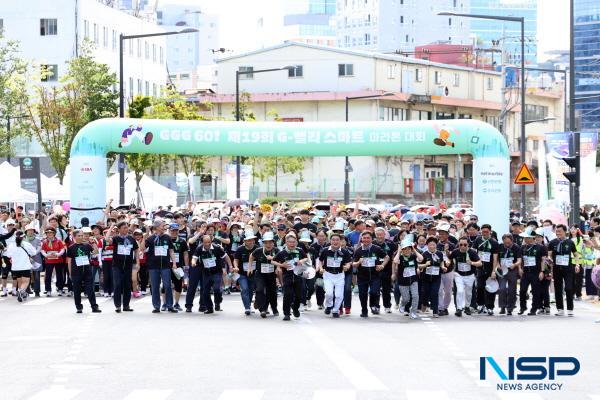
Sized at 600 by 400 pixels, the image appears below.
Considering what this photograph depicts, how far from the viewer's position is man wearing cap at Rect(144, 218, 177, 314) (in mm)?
24984

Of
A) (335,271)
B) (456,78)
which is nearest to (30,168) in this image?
(335,271)

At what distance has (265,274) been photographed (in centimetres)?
2423

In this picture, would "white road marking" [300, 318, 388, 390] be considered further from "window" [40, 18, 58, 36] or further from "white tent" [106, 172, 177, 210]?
"window" [40, 18, 58, 36]

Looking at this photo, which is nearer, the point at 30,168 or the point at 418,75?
the point at 30,168

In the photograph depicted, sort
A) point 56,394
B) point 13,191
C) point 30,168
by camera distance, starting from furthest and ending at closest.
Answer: point 13,191
point 30,168
point 56,394

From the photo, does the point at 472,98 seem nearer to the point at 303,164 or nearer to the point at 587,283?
the point at 303,164

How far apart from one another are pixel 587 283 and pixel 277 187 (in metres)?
56.6

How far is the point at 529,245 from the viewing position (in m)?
25.2

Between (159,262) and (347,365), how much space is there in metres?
9.40

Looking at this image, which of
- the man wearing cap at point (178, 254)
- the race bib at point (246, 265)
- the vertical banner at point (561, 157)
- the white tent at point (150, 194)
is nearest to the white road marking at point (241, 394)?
the race bib at point (246, 265)

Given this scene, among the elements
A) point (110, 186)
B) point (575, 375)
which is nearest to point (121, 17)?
point (110, 186)

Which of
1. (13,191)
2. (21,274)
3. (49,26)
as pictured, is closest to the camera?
(21,274)

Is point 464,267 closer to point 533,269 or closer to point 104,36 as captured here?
point 533,269

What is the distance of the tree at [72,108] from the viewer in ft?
196
